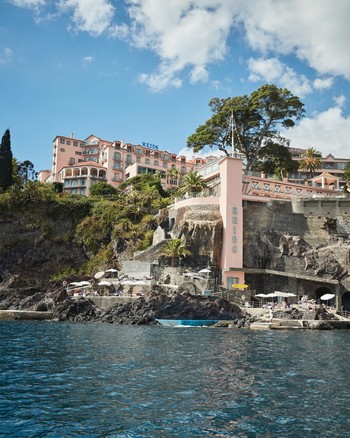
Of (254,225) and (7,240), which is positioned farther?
(7,240)

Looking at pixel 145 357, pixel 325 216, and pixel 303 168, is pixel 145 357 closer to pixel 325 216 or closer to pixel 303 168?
pixel 325 216

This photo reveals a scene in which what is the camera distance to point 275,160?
71.1 meters

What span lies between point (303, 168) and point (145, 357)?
78.8 m

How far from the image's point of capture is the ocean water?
11688 millimetres

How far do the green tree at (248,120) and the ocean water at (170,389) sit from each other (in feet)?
147

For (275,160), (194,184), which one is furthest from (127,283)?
(275,160)

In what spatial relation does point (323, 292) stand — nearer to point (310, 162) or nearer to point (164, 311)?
point (164, 311)

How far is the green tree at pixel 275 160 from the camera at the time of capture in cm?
6956

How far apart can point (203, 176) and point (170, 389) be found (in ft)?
170

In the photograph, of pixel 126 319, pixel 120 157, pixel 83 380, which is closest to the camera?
pixel 83 380

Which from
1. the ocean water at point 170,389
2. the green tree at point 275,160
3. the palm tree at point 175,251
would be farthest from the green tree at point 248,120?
the ocean water at point 170,389

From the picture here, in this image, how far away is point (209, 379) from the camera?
681 inches

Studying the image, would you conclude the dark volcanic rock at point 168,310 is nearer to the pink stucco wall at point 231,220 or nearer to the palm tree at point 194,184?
the pink stucco wall at point 231,220

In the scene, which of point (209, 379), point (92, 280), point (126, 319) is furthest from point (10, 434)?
point (92, 280)
